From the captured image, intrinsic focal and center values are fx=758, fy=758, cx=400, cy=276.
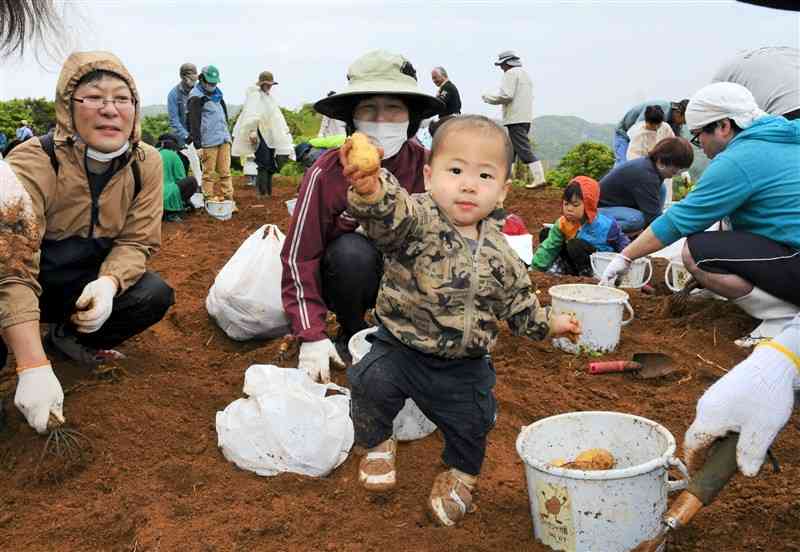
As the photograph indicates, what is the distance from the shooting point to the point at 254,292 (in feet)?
11.3

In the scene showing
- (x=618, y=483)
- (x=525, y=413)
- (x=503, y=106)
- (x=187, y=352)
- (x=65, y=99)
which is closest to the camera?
(x=618, y=483)

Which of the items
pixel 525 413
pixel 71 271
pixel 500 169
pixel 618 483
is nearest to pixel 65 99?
pixel 71 271

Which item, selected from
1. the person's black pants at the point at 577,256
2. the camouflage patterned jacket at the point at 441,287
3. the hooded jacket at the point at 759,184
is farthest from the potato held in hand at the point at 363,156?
the person's black pants at the point at 577,256

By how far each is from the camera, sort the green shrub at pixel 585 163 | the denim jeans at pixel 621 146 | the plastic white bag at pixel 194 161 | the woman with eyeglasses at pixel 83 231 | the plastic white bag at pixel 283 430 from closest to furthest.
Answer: the plastic white bag at pixel 283 430
the woman with eyeglasses at pixel 83 231
the denim jeans at pixel 621 146
the plastic white bag at pixel 194 161
the green shrub at pixel 585 163

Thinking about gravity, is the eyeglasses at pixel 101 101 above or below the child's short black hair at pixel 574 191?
above

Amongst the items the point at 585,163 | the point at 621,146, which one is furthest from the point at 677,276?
the point at 585,163

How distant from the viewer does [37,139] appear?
2844 mm

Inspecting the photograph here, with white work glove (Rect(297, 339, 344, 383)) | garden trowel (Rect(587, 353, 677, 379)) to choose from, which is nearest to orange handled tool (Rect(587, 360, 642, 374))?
garden trowel (Rect(587, 353, 677, 379))

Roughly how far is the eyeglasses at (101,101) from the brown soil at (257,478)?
107 cm

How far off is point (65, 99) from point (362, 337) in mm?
1377

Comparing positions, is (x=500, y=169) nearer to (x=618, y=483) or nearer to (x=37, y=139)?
(x=618, y=483)

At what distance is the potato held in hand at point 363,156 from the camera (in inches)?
68.9

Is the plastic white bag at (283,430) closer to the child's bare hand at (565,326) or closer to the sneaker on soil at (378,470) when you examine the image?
the sneaker on soil at (378,470)

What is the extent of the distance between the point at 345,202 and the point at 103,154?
93cm
